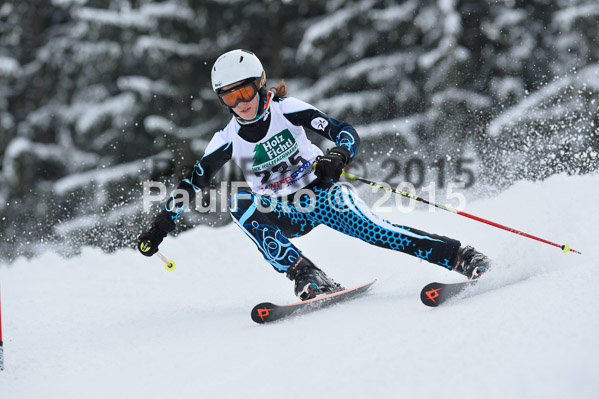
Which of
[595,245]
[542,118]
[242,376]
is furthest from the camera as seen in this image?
[542,118]

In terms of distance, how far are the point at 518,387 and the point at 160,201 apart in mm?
8121

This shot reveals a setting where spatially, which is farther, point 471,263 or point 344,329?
point 471,263

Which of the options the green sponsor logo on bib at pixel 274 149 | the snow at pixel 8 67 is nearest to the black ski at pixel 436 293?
the green sponsor logo on bib at pixel 274 149

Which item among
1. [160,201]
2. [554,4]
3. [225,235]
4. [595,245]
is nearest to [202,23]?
[160,201]

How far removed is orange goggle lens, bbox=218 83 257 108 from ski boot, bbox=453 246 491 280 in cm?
142

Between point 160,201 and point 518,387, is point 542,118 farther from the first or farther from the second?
point 518,387

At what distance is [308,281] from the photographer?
3504 millimetres

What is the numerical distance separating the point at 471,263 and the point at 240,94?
1.54m

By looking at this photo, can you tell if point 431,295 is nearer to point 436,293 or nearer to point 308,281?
point 436,293

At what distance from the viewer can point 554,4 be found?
36.5 feet

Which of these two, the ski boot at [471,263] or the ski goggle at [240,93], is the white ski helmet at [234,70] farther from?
the ski boot at [471,263]

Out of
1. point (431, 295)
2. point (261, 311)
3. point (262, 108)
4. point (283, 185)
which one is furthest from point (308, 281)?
point (262, 108)

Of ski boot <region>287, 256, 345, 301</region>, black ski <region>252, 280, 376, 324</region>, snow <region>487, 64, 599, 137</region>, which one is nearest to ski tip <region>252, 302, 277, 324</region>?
black ski <region>252, 280, 376, 324</region>

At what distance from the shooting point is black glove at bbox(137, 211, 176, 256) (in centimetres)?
360
